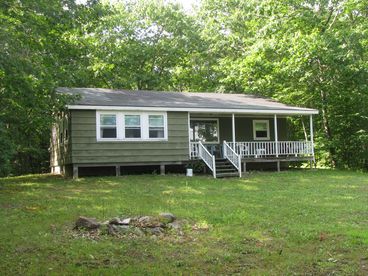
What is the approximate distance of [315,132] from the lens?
1088 inches

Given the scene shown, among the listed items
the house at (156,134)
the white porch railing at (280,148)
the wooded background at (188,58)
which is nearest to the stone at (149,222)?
the wooded background at (188,58)

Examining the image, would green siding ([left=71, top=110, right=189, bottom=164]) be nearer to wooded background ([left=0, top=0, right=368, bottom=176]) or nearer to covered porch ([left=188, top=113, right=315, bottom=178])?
covered porch ([left=188, top=113, right=315, bottom=178])

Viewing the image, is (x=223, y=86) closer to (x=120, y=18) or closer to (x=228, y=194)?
(x=120, y=18)

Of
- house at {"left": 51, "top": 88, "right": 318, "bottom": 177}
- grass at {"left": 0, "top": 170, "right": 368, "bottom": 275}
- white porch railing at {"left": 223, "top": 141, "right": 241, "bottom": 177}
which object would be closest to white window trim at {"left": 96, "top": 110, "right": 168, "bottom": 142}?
house at {"left": 51, "top": 88, "right": 318, "bottom": 177}

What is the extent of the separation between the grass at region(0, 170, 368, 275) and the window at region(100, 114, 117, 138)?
11.4 ft

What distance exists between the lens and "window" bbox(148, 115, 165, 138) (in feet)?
62.8

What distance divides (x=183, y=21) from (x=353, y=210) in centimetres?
2825

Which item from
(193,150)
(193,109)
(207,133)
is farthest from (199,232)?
(207,133)

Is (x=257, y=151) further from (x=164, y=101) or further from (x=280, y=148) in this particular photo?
(x=164, y=101)

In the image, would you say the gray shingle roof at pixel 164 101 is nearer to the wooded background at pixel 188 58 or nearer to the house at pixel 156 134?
the house at pixel 156 134

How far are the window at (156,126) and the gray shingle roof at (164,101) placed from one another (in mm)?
559

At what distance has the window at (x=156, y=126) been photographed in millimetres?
19156

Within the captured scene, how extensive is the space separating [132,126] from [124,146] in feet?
3.01

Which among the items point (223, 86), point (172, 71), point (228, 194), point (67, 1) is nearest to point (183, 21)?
point (172, 71)
